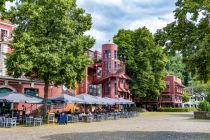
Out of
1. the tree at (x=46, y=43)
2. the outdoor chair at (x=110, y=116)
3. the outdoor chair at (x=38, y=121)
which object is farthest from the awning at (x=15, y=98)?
the outdoor chair at (x=110, y=116)

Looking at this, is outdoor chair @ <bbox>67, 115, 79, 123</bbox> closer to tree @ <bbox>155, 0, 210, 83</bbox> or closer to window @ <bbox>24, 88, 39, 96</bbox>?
window @ <bbox>24, 88, 39, 96</bbox>

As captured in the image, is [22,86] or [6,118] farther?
[22,86]

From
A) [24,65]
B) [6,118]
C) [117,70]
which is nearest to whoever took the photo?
[6,118]

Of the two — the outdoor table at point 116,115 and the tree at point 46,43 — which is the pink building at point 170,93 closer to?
the outdoor table at point 116,115

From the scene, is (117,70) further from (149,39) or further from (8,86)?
(8,86)

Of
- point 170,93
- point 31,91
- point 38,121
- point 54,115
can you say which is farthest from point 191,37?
point 170,93

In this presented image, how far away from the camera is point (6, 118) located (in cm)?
2605

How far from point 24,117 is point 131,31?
146ft

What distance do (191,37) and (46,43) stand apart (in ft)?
51.9

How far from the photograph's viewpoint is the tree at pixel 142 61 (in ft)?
217

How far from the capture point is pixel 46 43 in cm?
3083

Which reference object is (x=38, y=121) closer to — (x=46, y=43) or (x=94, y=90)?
(x=46, y=43)

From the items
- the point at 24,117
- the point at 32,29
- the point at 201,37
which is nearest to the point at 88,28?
the point at 32,29

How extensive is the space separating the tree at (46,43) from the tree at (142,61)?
35.3 metres
